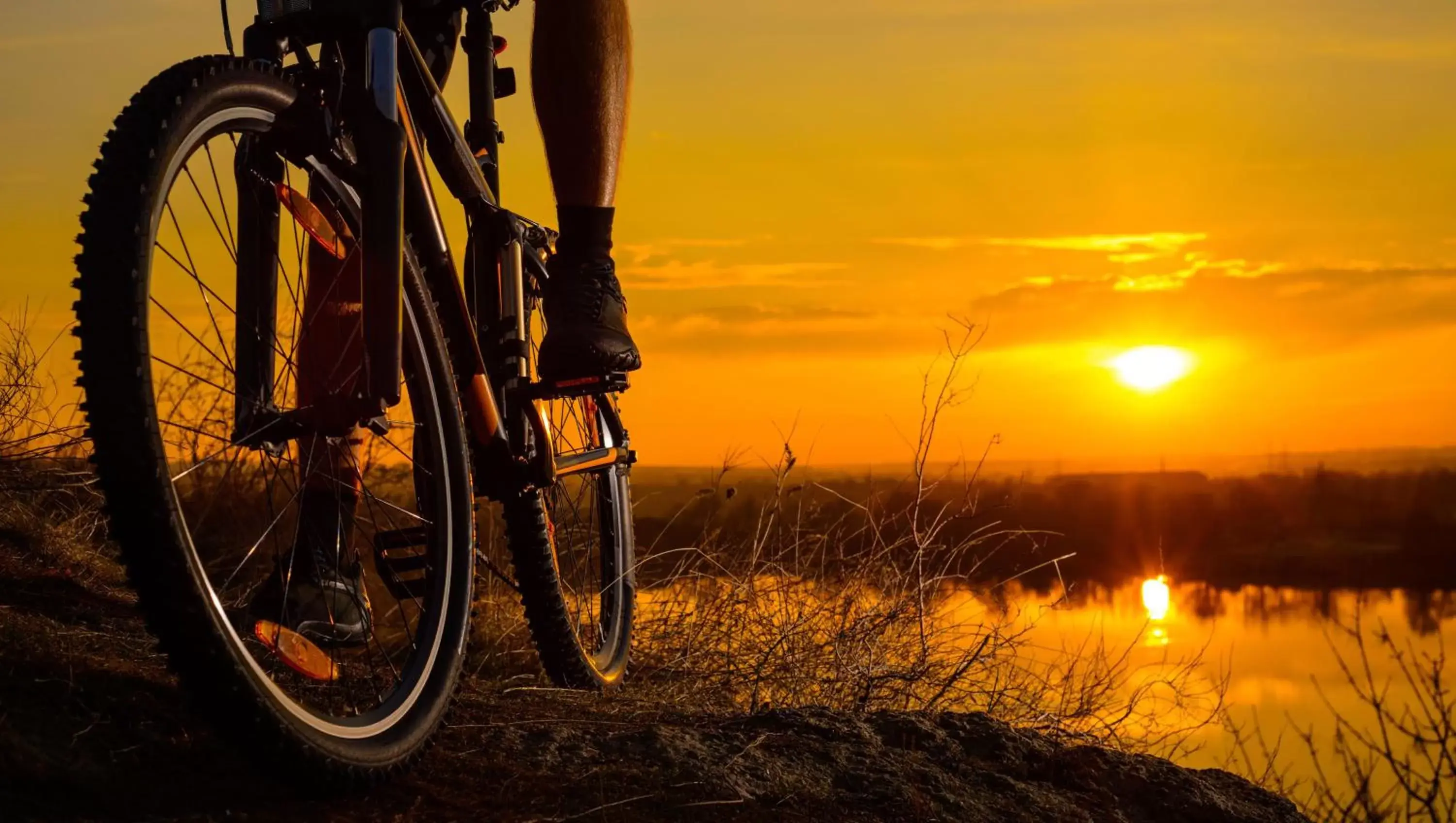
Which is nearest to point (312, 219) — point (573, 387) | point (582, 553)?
point (573, 387)

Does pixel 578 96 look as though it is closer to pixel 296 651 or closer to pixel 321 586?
pixel 321 586

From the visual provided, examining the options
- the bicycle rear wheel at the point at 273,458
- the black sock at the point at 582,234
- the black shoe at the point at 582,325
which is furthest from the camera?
the black sock at the point at 582,234

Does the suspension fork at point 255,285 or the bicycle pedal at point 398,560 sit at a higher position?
the suspension fork at point 255,285

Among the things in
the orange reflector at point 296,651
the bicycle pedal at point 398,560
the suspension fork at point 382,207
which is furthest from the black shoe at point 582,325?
the orange reflector at point 296,651

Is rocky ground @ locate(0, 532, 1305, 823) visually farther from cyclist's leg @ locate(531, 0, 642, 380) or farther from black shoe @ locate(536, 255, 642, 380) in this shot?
cyclist's leg @ locate(531, 0, 642, 380)

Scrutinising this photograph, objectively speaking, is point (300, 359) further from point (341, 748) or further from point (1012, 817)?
point (1012, 817)

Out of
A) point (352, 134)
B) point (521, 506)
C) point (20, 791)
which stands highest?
point (352, 134)

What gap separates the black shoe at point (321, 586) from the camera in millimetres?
2418

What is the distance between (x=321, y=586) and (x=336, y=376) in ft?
1.23

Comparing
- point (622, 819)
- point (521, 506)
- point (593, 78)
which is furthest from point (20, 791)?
point (593, 78)

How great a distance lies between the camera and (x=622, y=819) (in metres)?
1.98

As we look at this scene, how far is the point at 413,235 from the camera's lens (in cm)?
245

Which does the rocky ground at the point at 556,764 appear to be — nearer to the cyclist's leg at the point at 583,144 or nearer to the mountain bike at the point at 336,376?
the mountain bike at the point at 336,376

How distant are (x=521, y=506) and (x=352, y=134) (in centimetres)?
115
